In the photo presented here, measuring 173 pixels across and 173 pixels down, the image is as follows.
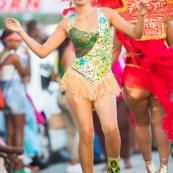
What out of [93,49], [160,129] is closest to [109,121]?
[93,49]

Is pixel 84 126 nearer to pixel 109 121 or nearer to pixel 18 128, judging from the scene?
pixel 109 121

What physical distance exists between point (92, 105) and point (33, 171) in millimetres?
4437

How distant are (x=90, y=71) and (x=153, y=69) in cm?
77

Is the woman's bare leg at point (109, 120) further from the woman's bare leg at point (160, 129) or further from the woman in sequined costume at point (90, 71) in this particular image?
the woman's bare leg at point (160, 129)

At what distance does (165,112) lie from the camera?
28.3ft

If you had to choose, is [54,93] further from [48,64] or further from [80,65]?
[80,65]

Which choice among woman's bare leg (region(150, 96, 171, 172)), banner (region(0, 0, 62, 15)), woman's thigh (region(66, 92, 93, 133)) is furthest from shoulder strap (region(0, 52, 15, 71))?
woman's thigh (region(66, 92, 93, 133))

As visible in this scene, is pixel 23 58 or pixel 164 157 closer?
pixel 164 157

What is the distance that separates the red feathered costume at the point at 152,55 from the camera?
850 centimetres

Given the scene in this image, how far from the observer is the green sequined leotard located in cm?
804

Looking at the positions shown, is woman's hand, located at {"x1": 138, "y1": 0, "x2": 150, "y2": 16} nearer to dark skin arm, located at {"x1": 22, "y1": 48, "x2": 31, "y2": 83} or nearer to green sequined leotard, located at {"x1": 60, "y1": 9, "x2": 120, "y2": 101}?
green sequined leotard, located at {"x1": 60, "y1": 9, "x2": 120, "y2": 101}

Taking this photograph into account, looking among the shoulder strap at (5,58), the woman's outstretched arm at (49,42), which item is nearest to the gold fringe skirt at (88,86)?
the woman's outstretched arm at (49,42)

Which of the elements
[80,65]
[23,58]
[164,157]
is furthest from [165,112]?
[23,58]

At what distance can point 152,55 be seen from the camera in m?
8.53
